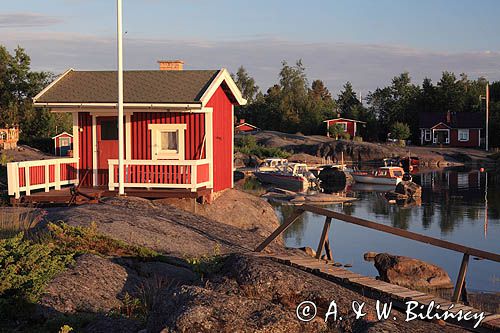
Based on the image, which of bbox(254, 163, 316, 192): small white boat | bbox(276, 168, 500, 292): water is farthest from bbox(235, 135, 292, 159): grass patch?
bbox(276, 168, 500, 292): water

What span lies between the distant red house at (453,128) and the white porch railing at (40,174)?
6763cm

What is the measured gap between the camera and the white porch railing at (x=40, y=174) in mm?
20531

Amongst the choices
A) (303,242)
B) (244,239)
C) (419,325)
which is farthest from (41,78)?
(419,325)

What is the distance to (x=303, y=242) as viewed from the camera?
27391 mm

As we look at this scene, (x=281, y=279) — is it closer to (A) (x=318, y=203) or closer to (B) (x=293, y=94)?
(A) (x=318, y=203)

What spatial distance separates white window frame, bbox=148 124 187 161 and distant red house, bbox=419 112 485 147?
219 ft

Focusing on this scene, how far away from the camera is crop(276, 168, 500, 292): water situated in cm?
2336

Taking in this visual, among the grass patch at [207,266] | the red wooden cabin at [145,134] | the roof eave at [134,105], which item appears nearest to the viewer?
the grass patch at [207,266]

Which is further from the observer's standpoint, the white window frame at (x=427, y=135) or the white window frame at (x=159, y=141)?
the white window frame at (x=427, y=135)

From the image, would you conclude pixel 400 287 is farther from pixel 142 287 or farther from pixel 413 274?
pixel 413 274

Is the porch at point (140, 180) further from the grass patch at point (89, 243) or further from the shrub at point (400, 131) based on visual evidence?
the shrub at point (400, 131)

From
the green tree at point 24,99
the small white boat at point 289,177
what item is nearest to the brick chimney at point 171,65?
the small white boat at point 289,177

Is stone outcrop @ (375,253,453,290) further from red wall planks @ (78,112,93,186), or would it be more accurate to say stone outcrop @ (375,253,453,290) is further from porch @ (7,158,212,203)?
red wall planks @ (78,112,93,186)

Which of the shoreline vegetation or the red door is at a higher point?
the red door
